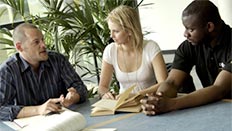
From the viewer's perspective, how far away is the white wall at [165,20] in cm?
594

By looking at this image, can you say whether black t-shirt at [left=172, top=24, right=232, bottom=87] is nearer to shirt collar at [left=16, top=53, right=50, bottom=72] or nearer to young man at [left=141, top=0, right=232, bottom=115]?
young man at [left=141, top=0, right=232, bottom=115]

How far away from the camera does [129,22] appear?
8.32 ft

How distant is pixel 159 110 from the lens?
1.81m

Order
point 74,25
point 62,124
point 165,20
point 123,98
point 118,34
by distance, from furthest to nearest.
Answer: point 165,20 → point 74,25 → point 118,34 → point 123,98 → point 62,124

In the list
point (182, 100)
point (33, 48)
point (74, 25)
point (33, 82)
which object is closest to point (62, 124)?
point (182, 100)

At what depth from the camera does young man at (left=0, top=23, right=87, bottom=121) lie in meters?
2.21

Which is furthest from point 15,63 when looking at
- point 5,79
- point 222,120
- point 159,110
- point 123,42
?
point 222,120

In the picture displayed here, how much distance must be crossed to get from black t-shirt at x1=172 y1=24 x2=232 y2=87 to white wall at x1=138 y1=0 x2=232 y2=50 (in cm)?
353

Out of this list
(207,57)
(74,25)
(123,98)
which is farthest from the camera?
(74,25)

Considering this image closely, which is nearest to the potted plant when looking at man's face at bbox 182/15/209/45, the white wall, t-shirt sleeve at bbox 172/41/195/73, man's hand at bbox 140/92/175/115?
t-shirt sleeve at bbox 172/41/195/73

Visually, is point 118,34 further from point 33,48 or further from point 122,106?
point 122,106

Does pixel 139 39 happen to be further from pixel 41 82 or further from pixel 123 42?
pixel 41 82

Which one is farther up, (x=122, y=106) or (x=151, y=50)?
(x=151, y=50)

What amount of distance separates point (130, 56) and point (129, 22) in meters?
0.24
